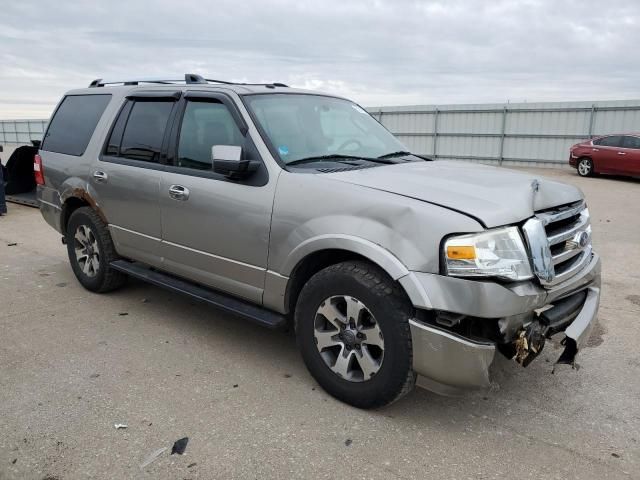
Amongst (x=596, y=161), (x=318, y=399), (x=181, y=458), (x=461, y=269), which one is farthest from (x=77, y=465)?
(x=596, y=161)

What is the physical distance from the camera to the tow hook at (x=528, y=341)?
2785 mm

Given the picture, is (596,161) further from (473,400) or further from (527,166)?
(473,400)

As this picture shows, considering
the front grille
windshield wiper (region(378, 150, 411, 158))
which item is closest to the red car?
windshield wiper (region(378, 150, 411, 158))

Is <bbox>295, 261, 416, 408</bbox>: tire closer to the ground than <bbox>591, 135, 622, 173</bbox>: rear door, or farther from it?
closer to the ground

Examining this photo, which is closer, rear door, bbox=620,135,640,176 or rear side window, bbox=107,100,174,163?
rear side window, bbox=107,100,174,163

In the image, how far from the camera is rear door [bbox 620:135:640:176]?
15.5m

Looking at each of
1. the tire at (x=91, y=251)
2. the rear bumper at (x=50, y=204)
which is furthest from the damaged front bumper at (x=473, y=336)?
the rear bumper at (x=50, y=204)

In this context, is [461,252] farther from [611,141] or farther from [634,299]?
[611,141]

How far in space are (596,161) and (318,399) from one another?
16.3 metres

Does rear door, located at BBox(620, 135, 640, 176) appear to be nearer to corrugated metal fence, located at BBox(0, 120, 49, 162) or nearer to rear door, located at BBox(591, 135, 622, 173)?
rear door, located at BBox(591, 135, 622, 173)

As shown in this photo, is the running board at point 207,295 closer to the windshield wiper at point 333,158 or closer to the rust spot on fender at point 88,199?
the rust spot on fender at point 88,199

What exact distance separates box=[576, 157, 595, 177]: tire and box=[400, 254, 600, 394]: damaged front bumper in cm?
1596

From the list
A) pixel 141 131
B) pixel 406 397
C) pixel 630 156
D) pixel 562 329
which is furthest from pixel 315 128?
pixel 630 156

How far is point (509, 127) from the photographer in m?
21.6
